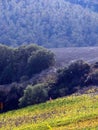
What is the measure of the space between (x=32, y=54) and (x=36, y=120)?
87.7 ft

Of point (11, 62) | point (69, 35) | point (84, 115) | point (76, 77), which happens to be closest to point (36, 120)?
point (84, 115)

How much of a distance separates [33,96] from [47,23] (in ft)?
292

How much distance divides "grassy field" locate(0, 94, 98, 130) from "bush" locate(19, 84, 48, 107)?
4807mm

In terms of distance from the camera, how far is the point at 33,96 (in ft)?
154

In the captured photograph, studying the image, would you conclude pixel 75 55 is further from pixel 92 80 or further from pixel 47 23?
pixel 47 23

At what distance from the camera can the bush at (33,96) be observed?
4684cm

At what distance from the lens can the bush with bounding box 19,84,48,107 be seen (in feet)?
154

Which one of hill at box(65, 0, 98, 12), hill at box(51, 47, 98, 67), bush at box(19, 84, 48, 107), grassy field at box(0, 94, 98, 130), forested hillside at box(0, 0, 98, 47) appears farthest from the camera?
hill at box(65, 0, 98, 12)

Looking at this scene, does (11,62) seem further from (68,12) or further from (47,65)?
(68,12)

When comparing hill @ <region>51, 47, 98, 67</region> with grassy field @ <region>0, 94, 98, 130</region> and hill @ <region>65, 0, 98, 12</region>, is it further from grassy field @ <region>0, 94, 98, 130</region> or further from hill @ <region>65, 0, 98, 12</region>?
hill @ <region>65, 0, 98, 12</region>

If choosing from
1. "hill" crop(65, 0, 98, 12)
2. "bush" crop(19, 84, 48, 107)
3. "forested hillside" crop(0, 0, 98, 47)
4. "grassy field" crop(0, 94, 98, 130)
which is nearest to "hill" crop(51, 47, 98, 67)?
"bush" crop(19, 84, 48, 107)

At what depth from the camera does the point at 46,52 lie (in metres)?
59.0

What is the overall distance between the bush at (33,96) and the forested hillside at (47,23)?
73439mm

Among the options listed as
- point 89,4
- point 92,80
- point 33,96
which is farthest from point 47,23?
point 33,96
